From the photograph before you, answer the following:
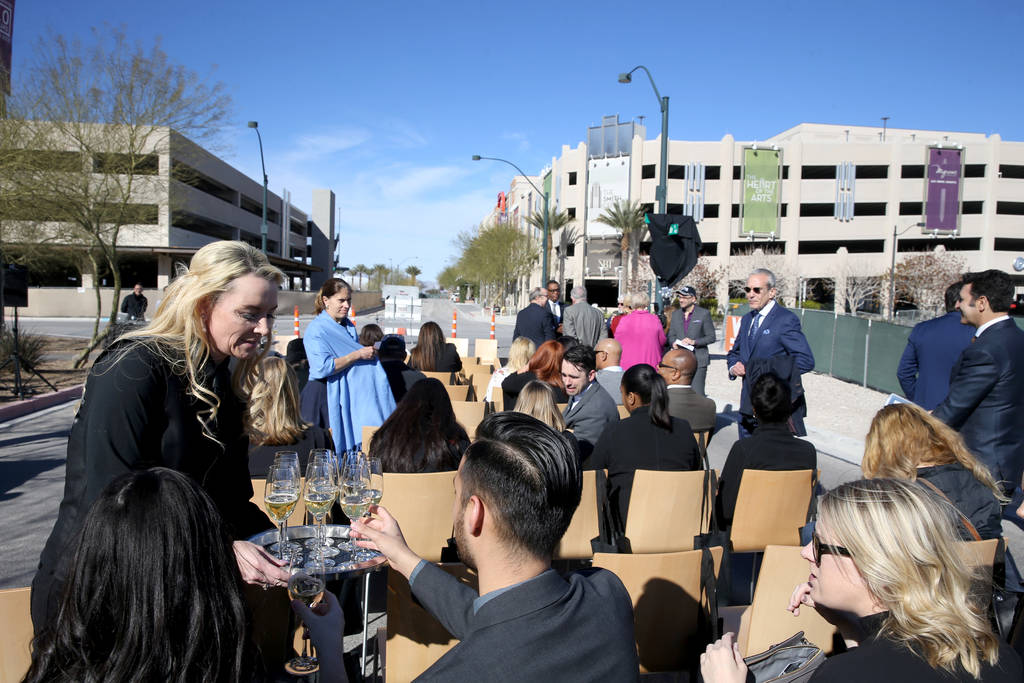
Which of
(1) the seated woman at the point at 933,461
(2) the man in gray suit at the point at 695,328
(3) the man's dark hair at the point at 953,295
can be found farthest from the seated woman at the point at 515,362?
(1) the seated woman at the point at 933,461

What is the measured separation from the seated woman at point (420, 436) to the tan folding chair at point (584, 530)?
0.74 metres

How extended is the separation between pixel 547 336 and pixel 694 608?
7700 millimetres

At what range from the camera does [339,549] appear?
242 cm

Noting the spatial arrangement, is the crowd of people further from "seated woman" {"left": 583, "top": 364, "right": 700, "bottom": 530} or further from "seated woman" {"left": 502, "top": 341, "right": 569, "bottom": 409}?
"seated woman" {"left": 502, "top": 341, "right": 569, "bottom": 409}

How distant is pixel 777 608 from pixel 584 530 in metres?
1.26

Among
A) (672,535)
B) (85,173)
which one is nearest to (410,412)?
(672,535)

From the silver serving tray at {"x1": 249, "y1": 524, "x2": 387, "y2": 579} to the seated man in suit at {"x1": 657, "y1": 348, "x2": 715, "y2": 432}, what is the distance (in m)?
3.80

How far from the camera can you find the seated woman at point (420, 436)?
3.51 meters

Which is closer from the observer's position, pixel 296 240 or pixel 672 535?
pixel 672 535

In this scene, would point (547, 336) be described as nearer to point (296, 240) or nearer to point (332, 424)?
point (332, 424)

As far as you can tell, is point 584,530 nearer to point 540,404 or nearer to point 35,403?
point 540,404

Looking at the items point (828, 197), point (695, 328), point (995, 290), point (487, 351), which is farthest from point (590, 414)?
point (828, 197)

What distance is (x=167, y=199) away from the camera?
19609 mm

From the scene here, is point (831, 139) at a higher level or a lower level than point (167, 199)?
higher
